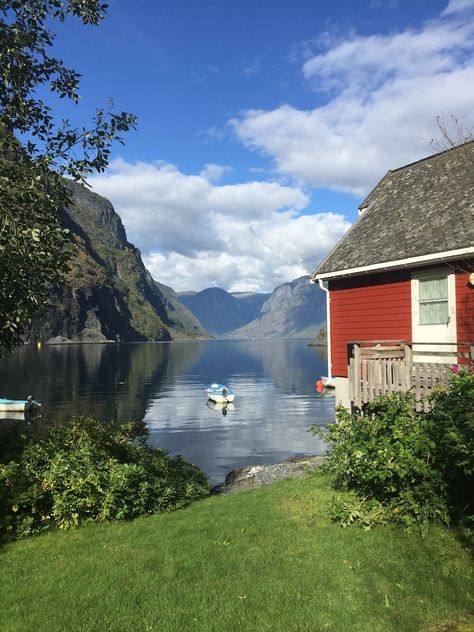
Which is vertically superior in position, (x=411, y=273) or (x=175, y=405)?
(x=411, y=273)

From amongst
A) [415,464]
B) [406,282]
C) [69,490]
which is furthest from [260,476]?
[415,464]

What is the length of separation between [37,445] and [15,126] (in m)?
7.28

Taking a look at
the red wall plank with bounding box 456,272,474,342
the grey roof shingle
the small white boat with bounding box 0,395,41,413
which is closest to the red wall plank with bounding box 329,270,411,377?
the grey roof shingle

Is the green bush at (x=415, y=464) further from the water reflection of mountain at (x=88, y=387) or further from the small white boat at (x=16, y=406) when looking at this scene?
the small white boat at (x=16, y=406)

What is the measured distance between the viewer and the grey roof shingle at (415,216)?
611 inches

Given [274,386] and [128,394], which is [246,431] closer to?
[128,394]

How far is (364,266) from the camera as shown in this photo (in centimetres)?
1723

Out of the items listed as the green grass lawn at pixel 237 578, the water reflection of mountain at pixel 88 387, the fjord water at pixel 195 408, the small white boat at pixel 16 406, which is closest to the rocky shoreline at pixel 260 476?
the fjord water at pixel 195 408

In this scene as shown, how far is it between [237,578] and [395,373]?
23.3 feet

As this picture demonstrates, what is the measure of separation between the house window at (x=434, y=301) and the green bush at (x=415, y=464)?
6356 millimetres

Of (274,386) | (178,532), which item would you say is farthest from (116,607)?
(274,386)

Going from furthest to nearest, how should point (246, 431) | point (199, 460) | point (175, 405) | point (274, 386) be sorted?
point (274, 386), point (175, 405), point (246, 431), point (199, 460)

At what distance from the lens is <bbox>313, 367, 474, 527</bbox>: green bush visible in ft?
25.9

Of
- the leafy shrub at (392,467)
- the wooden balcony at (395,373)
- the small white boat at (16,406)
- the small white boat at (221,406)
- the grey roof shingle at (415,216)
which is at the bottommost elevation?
the small white boat at (221,406)
